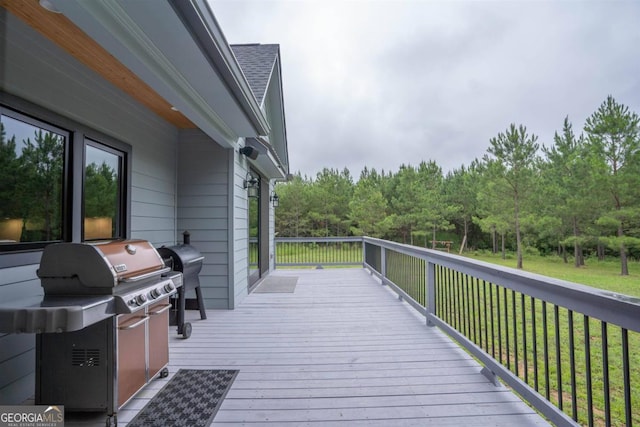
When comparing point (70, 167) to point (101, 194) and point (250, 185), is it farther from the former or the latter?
point (250, 185)

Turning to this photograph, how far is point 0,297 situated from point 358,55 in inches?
500

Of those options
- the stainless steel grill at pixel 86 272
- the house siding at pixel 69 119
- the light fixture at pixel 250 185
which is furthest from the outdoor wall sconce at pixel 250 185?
the stainless steel grill at pixel 86 272

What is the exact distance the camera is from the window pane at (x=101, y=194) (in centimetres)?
281

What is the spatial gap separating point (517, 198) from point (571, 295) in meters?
18.4

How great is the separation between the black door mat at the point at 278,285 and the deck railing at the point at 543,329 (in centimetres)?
186

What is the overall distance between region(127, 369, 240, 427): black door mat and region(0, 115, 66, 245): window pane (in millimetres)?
1453

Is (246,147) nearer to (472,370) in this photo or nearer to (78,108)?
(78,108)

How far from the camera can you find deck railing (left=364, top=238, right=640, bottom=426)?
1412 millimetres

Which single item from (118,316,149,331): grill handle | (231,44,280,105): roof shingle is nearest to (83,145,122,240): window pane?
(118,316,149,331): grill handle

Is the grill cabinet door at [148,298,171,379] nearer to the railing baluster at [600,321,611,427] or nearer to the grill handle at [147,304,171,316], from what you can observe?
the grill handle at [147,304,171,316]

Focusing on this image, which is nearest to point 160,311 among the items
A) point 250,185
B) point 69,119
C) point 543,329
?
point 69,119

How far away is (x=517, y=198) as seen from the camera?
1711cm

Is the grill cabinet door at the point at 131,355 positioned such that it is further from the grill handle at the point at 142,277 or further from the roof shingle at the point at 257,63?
the roof shingle at the point at 257,63

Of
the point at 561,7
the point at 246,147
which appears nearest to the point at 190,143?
the point at 246,147
